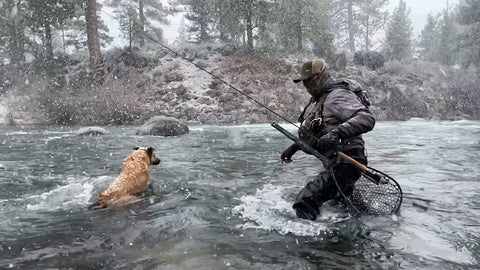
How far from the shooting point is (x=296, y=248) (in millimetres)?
3705

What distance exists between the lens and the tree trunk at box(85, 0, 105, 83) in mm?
21391

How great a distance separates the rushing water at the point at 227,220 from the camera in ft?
11.3

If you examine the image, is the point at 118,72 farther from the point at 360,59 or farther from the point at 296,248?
the point at 296,248

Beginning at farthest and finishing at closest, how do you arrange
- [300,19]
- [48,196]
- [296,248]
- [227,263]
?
[300,19] → [48,196] → [296,248] → [227,263]

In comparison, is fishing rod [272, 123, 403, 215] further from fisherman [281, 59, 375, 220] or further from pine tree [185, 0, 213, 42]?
pine tree [185, 0, 213, 42]

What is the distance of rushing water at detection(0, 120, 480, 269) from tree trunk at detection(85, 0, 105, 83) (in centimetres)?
1385

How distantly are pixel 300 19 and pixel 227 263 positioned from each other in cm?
2473

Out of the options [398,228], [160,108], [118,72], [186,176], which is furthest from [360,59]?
[398,228]

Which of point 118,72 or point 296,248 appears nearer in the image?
point 296,248

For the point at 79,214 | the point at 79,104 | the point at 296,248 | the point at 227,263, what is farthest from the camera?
the point at 79,104

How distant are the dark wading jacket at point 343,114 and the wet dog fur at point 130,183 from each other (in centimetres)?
284

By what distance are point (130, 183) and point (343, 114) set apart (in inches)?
132

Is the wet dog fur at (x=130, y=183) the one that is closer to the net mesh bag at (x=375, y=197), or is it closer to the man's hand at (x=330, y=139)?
the man's hand at (x=330, y=139)

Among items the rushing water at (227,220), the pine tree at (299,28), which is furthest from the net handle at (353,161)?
the pine tree at (299,28)
